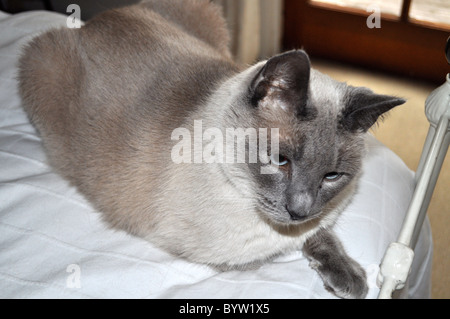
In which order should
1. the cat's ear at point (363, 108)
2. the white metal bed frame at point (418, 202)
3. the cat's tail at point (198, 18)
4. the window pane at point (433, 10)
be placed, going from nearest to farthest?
1. the white metal bed frame at point (418, 202)
2. the cat's ear at point (363, 108)
3. the cat's tail at point (198, 18)
4. the window pane at point (433, 10)

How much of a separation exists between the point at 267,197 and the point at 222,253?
0.73 feet

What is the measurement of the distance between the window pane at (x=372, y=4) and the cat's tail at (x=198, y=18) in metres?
1.64

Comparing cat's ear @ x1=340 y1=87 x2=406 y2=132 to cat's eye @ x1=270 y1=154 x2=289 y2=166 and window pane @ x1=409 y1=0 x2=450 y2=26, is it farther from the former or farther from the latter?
window pane @ x1=409 y1=0 x2=450 y2=26

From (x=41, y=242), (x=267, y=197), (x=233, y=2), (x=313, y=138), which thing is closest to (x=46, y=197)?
(x=41, y=242)

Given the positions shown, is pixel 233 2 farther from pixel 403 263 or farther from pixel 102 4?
pixel 403 263

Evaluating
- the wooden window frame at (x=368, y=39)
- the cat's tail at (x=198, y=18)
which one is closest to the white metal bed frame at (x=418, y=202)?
the cat's tail at (x=198, y=18)

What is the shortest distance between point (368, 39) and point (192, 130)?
238 cm

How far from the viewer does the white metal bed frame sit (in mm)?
890

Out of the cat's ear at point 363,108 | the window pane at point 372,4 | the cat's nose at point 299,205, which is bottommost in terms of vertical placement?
the window pane at point 372,4

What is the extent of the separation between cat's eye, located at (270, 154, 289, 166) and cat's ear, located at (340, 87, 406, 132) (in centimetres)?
17

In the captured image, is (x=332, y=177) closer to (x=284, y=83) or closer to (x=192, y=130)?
(x=284, y=83)

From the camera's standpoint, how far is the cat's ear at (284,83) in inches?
38.2

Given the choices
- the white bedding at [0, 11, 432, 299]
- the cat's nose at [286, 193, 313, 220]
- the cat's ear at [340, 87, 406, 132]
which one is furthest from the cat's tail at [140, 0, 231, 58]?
the cat's nose at [286, 193, 313, 220]

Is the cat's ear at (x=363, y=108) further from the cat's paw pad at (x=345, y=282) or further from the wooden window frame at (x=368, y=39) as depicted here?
the wooden window frame at (x=368, y=39)
